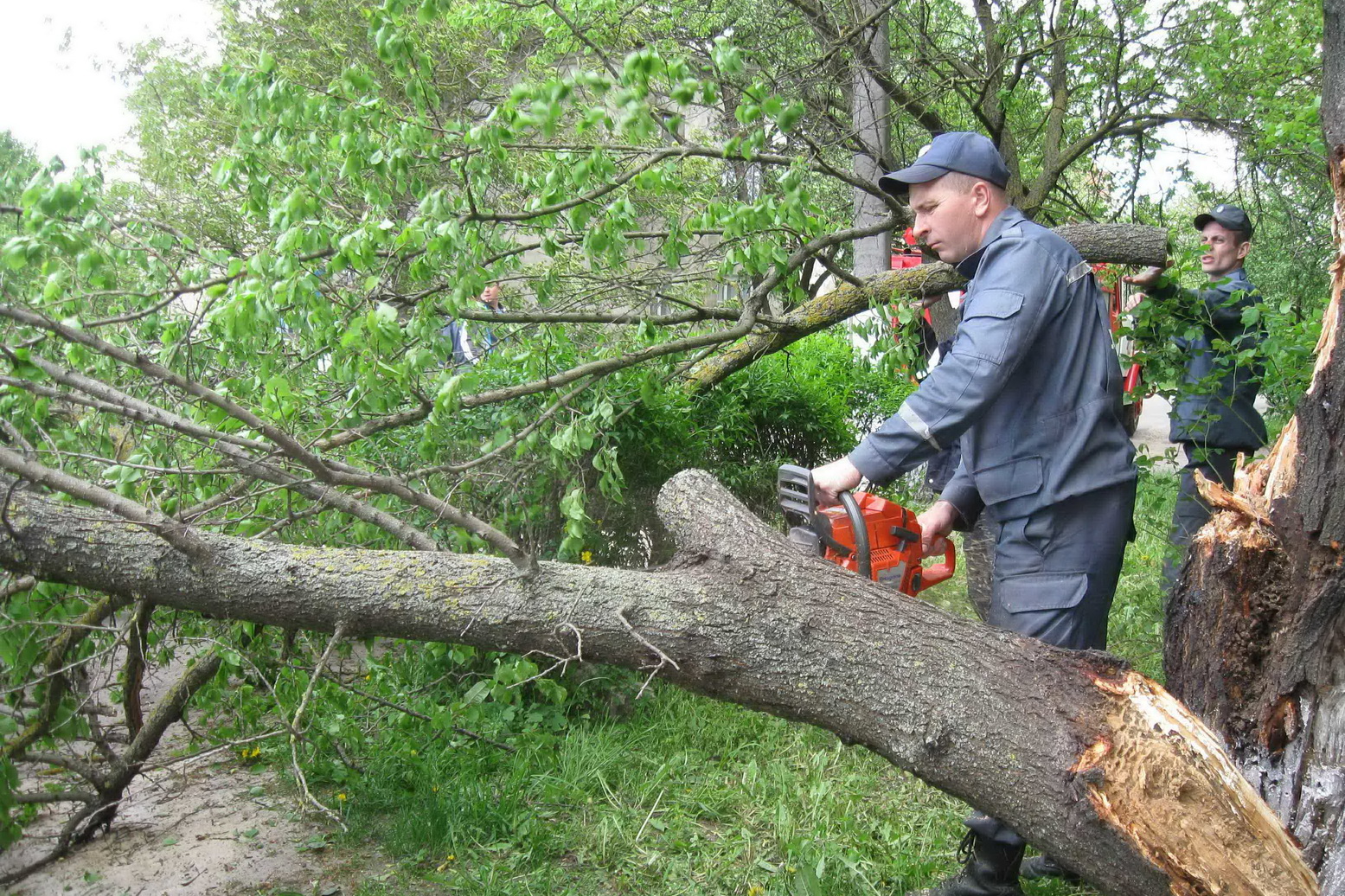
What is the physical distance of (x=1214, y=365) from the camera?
4172 millimetres

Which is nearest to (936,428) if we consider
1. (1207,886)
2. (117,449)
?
(1207,886)

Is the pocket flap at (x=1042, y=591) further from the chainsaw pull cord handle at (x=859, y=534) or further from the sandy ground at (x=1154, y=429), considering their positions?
the sandy ground at (x=1154, y=429)

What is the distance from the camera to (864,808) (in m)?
3.70


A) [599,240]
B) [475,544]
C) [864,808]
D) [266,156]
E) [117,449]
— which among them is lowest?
[864,808]

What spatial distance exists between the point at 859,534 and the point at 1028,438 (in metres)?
0.54

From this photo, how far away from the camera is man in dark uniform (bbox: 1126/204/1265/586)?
3.96m

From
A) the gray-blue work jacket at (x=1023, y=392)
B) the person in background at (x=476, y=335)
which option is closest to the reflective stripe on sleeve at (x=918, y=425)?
the gray-blue work jacket at (x=1023, y=392)

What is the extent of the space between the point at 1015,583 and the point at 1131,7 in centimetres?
603

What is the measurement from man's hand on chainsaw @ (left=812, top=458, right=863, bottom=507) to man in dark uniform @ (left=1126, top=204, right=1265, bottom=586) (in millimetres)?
1795

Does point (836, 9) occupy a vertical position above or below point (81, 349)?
above

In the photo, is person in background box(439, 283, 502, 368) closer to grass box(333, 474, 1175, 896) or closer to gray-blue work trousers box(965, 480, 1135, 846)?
grass box(333, 474, 1175, 896)

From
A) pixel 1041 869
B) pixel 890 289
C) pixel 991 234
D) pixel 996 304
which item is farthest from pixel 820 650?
pixel 890 289

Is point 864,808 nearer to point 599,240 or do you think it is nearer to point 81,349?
point 599,240

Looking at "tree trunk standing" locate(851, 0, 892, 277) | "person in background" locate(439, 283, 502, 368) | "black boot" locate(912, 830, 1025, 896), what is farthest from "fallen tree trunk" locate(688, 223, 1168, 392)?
"black boot" locate(912, 830, 1025, 896)
